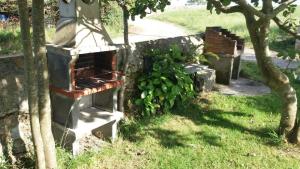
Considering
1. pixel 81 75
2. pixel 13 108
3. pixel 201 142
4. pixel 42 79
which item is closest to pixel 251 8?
pixel 201 142

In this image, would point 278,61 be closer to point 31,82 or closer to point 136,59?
point 136,59

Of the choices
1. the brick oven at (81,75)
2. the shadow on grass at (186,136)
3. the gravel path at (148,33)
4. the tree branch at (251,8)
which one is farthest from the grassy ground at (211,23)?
the brick oven at (81,75)

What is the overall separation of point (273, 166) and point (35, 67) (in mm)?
4458

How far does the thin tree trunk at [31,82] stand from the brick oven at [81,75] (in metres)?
0.95

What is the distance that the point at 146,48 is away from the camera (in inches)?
330

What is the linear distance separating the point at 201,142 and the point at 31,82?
3709mm

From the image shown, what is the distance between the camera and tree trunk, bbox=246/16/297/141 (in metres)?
7.05

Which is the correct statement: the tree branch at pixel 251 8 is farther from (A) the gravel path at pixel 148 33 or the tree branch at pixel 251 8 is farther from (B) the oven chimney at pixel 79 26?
(A) the gravel path at pixel 148 33

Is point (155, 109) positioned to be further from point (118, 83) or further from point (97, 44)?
point (97, 44)

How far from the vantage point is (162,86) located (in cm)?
780

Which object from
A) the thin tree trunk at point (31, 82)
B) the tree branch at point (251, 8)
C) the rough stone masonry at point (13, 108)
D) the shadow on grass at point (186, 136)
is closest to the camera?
the thin tree trunk at point (31, 82)

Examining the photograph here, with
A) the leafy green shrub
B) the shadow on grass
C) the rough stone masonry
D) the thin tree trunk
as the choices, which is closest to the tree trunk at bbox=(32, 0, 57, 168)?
the thin tree trunk

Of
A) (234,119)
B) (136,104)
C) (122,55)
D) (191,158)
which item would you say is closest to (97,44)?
(122,55)

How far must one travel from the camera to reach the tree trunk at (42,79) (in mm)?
4715
